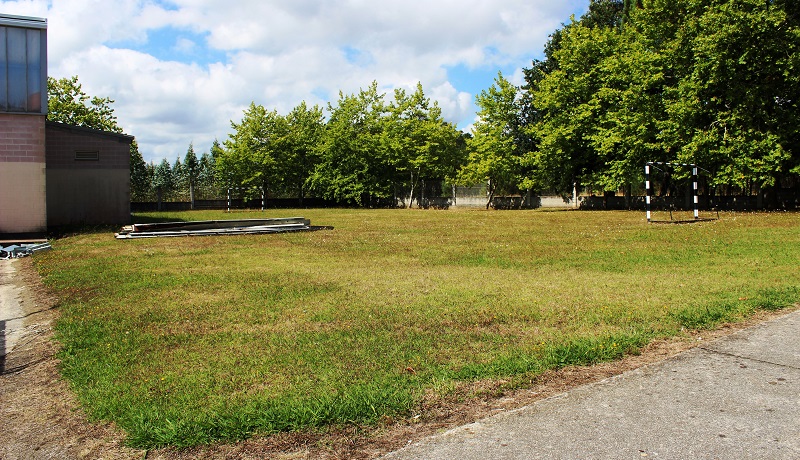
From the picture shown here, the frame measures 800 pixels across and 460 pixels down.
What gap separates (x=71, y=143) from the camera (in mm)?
22453

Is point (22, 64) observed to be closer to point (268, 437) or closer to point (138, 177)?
point (268, 437)

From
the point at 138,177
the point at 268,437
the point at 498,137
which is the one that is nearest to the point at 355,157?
the point at 498,137

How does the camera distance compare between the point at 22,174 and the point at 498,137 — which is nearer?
the point at 22,174

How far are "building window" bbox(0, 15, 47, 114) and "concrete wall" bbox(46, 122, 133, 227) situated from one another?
15.3 ft

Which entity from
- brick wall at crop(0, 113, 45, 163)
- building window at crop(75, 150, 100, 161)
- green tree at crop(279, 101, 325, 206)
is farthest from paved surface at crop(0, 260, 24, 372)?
green tree at crop(279, 101, 325, 206)

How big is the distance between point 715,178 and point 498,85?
1935cm

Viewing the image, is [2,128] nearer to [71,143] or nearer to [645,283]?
[71,143]

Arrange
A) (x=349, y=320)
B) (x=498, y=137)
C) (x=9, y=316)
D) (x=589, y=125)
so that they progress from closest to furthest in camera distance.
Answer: (x=349, y=320) → (x=9, y=316) → (x=589, y=125) → (x=498, y=137)

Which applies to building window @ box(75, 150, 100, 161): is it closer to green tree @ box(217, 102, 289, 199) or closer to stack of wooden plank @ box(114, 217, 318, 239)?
stack of wooden plank @ box(114, 217, 318, 239)

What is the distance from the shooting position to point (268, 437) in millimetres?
3469

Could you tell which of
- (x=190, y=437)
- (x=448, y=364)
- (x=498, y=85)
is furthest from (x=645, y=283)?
(x=498, y=85)

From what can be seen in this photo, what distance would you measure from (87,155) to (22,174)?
5.31 m

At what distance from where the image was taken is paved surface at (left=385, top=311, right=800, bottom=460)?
310cm

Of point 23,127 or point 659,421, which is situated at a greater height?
point 23,127
